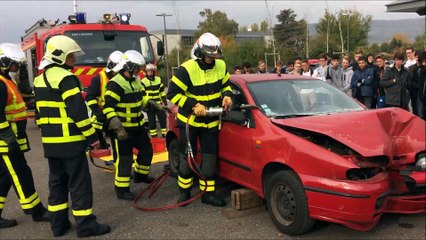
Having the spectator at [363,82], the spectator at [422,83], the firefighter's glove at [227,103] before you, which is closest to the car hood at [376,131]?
the firefighter's glove at [227,103]

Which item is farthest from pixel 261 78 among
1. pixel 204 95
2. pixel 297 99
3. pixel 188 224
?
pixel 188 224

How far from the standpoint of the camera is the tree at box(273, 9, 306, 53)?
53.5 meters

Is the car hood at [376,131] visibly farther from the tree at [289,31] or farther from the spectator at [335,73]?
the tree at [289,31]

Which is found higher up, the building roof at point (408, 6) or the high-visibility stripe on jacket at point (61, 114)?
the building roof at point (408, 6)

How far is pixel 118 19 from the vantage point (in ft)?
33.7

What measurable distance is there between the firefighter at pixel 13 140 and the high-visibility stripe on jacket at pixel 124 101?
38.0 inches

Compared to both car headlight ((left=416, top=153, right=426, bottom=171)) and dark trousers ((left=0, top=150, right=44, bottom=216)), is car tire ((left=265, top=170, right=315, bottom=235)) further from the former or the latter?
dark trousers ((left=0, top=150, right=44, bottom=216))

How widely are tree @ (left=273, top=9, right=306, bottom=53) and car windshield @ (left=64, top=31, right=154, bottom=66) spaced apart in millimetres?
43861

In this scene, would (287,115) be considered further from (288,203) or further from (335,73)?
(335,73)

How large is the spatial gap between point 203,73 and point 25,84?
211cm

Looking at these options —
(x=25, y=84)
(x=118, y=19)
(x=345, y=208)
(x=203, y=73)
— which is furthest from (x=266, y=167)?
(x=118, y=19)

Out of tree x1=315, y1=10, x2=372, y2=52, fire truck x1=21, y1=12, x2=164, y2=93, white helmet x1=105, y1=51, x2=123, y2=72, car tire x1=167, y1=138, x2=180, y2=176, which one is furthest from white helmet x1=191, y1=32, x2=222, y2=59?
tree x1=315, y1=10, x2=372, y2=52

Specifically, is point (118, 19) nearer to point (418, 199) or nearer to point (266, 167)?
point (266, 167)

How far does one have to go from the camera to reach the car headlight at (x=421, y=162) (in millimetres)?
3596
